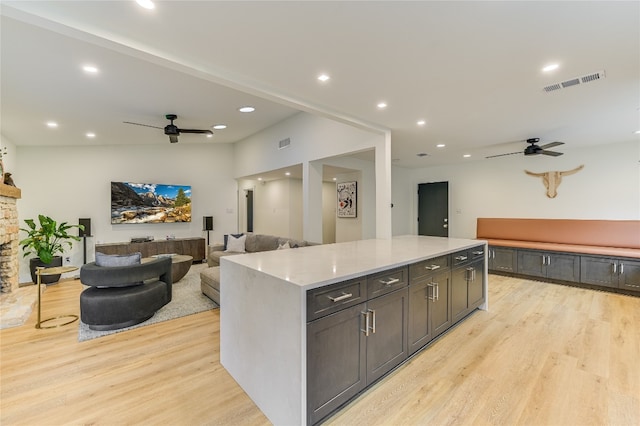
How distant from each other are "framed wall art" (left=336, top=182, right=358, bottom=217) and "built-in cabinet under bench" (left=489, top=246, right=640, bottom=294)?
3128 mm

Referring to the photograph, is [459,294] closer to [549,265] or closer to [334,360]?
[334,360]

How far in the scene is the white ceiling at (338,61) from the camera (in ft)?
5.77

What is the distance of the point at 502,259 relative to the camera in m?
5.85

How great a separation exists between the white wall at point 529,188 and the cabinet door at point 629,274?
1254 mm

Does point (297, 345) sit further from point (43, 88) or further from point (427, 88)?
point (43, 88)

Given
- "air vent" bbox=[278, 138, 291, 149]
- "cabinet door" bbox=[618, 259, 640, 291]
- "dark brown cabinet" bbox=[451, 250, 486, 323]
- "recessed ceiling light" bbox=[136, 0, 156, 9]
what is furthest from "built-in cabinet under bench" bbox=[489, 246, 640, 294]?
"recessed ceiling light" bbox=[136, 0, 156, 9]

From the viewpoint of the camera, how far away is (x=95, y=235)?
20.3 feet

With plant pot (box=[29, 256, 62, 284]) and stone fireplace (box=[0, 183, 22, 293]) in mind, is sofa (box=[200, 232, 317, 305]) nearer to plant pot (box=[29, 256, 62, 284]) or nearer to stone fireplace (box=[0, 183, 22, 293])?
plant pot (box=[29, 256, 62, 284])

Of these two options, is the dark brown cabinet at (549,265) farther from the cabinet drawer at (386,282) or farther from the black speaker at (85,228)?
the black speaker at (85,228)

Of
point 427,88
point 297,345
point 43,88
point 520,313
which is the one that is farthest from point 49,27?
point 520,313

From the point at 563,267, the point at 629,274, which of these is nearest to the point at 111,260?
the point at 563,267

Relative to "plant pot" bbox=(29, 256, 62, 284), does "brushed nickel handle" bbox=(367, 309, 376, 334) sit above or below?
above

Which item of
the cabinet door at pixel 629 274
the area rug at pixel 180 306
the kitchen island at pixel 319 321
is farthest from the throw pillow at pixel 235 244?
the cabinet door at pixel 629 274

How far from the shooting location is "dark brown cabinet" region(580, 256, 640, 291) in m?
4.45
